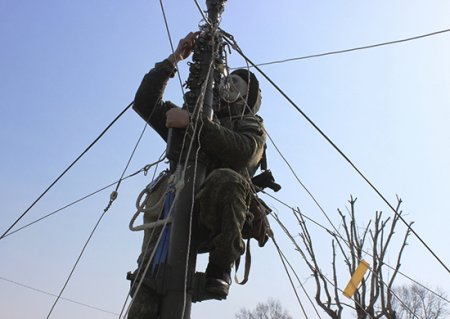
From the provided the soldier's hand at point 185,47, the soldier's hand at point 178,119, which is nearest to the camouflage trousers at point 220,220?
the soldier's hand at point 178,119

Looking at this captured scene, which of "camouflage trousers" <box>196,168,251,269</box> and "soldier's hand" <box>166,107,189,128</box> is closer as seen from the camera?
"camouflage trousers" <box>196,168,251,269</box>

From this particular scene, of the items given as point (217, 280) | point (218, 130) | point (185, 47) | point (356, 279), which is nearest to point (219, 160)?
point (218, 130)

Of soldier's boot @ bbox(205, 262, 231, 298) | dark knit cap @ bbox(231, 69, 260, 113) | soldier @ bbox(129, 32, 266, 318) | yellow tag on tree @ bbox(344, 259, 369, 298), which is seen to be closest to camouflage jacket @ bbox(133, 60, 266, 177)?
soldier @ bbox(129, 32, 266, 318)

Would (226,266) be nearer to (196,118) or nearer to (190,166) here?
(190,166)

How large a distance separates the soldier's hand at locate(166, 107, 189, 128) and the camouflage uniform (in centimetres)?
10

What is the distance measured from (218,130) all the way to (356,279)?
1409 mm

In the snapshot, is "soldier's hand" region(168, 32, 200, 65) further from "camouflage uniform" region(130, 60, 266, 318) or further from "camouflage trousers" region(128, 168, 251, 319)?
"camouflage trousers" region(128, 168, 251, 319)

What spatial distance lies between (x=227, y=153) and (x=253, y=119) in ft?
1.46

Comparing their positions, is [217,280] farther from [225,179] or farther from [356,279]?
[356,279]

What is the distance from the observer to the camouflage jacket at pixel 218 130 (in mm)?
2291

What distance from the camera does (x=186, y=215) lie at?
223 cm

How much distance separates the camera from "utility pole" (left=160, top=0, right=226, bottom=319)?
202 centimetres

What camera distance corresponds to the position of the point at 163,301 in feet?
6.68

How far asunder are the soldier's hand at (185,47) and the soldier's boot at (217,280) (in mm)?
1353
